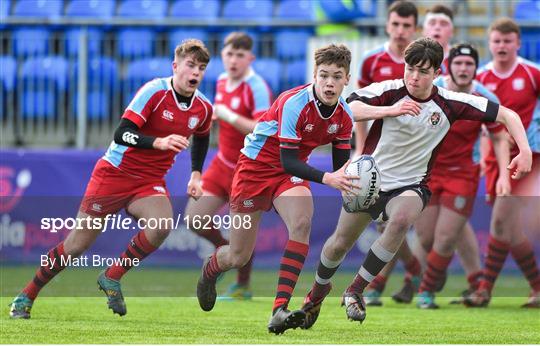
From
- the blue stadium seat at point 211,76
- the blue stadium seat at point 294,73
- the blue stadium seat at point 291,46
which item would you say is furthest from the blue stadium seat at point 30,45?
the blue stadium seat at point 294,73

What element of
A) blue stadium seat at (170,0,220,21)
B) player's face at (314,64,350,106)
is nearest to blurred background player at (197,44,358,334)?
player's face at (314,64,350,106)

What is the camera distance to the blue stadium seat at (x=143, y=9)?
Result: 16.6 meters

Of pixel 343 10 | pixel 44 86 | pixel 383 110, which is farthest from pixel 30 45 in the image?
pixel 383 110

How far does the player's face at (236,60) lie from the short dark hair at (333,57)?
3380 millimetres

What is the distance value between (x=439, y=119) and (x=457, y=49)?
215cm

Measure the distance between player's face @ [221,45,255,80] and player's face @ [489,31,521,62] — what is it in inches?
90.9

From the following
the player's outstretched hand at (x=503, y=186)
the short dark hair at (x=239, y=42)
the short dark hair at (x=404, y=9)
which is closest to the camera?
the player's outstretched hand at (x=503, y=186)

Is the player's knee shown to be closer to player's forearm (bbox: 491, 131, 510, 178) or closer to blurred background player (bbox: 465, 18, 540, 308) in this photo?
player's forearm (bbox: 491, 131, 510, 178)

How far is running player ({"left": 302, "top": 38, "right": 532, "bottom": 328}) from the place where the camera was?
7.85 meters

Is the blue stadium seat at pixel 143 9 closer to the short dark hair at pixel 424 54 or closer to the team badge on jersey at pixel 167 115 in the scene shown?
the team badge on jersey at pixel 167 115

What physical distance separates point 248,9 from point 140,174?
26.7 feet

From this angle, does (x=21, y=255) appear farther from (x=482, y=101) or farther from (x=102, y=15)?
(x=482, y=101)

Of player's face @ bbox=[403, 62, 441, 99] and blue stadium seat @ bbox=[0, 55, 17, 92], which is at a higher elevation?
player's face @ bbox=[403, 62, 441, 99]
